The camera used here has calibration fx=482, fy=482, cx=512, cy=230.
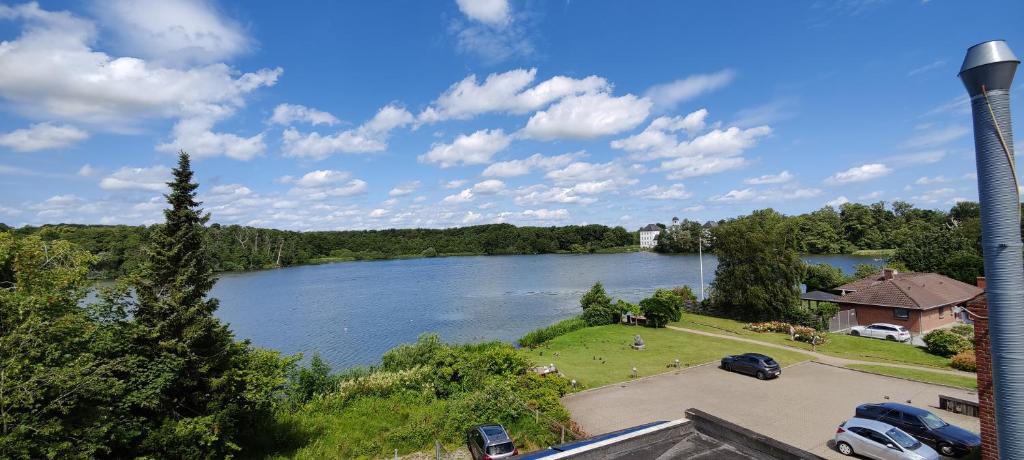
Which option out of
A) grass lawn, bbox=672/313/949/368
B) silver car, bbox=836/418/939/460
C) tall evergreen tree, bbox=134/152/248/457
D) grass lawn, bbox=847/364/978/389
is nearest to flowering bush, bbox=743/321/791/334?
grass lawn, bbox=672/313/949/368

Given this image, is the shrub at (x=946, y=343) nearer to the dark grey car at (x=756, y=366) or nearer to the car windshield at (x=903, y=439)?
the dark grey car at (x=756, y=366)

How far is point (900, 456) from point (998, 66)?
50.1 ft

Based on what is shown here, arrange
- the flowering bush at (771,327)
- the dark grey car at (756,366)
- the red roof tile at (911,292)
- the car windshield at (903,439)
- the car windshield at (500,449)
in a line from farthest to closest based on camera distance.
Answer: the flowering bush at (771,327) → the red roof tile at (911,292) → the dark grey car at (756,366) → the car windshield at (500,449) → the car windshield at (903,439)

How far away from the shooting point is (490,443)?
50.8ft

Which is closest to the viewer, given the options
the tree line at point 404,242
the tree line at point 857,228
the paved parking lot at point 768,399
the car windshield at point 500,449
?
the car windshield at point 500,449

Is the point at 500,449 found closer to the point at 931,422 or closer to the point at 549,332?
the point at 931,422

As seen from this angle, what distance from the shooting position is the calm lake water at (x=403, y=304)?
44094 millimetres

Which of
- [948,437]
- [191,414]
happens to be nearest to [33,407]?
[191,414]

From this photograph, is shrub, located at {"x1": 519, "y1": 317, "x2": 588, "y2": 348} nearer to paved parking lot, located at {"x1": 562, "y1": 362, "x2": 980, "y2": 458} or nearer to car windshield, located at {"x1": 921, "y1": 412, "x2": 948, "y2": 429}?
paved parking lot, located at {"x1": 562, "y1": 362, "x2": 980, "y2": 458}

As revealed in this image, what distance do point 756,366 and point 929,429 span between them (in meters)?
9.49

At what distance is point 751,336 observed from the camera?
35844mm

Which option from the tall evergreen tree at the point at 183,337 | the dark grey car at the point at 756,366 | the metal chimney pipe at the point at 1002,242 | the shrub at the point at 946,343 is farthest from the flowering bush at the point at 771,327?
the metal chimney pipe at the point at 1002,242

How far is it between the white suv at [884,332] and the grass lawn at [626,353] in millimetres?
8259

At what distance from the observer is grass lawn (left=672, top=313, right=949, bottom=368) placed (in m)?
27.8
